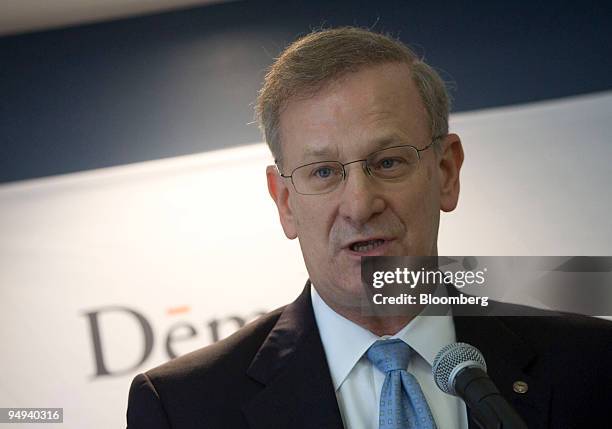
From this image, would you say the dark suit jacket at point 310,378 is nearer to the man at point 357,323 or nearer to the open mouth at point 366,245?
the man at point 357,323

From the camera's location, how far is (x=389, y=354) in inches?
59.7

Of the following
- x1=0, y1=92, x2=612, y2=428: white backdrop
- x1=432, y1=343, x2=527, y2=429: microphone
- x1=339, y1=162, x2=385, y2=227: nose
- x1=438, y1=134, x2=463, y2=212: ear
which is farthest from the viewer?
x1=0, y1=92, x2=612, y2=428: white backdrop

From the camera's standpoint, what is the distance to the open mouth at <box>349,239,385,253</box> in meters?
1.46

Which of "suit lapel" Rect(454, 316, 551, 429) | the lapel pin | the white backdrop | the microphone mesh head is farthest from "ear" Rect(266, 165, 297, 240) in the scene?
the white backdrop

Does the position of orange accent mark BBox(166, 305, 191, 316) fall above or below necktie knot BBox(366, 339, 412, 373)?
above

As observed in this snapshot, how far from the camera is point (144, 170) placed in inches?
109

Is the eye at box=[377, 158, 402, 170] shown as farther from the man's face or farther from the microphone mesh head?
the microphone mesh head

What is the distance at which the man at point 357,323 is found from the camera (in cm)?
148

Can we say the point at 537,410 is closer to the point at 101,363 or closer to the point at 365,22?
the point at 101,363

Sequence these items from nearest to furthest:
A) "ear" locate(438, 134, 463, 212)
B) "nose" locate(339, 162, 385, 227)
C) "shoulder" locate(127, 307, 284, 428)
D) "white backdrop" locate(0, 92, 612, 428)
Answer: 1. "nose" locate(339, 162, 385, 227)
2. "shoulder" locate(127, 307, 284, 428)
3. "ear" locate(438, 134, 463, 212)
4. "white backdrop" locate(0, 92, 612, 428)

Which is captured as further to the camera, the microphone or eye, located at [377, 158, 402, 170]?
eye, located at [377, 158, 402, 170]

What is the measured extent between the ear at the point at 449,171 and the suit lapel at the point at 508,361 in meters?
0.22

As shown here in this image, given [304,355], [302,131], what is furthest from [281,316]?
[302,131]

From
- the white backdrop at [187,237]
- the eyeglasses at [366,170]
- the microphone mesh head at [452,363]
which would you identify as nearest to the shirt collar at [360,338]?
the eyeglasses at [366,170]
